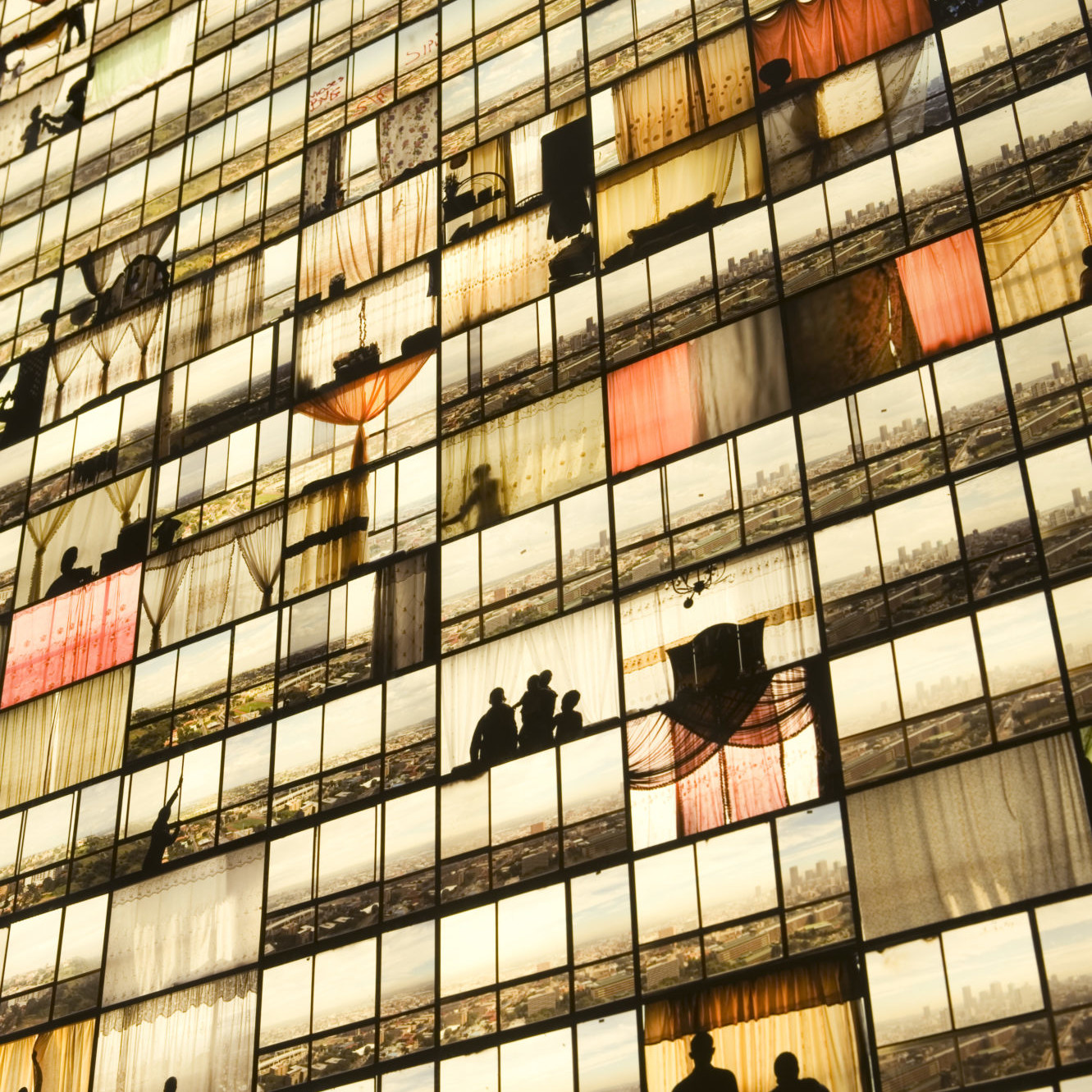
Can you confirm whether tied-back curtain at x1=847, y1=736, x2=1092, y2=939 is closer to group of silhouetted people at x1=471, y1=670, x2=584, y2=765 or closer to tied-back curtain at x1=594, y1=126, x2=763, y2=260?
group of silhouetted people at x1=471, y1=670, x2=584, y2=765

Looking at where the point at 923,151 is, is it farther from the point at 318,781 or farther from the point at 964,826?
the point at 318,781

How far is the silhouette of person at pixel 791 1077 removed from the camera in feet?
41.9

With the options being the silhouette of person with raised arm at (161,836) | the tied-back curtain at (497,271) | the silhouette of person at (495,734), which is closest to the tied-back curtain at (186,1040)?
the silhouette of person with raised arm at (161,836)

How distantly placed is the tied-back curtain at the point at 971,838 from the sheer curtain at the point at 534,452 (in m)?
4.13

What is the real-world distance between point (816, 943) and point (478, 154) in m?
8.89

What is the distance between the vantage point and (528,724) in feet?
50.4

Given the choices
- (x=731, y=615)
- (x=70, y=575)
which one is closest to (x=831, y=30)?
(x=731, y=615)

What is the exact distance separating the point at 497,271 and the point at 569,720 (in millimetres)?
4758

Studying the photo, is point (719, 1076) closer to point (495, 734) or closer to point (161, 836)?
point (495, 734)

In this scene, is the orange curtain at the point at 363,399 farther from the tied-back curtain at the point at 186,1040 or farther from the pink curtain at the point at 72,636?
the tied-back curtain at the point at 186,1040

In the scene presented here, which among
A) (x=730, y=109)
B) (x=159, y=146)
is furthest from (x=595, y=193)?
(x=159, y=146)

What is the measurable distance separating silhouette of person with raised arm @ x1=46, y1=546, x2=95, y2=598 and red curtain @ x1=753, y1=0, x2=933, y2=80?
25.6ft

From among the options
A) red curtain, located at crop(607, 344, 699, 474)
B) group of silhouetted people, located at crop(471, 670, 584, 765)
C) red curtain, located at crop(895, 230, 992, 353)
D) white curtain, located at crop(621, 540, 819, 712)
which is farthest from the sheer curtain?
red curtain, located at crop(895, 230, 992, 353)

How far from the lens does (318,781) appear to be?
53.4 ft
